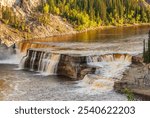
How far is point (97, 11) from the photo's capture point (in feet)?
364

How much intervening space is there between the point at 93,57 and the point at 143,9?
74663 millimetres

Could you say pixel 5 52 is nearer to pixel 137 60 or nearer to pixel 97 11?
pixel 137 60

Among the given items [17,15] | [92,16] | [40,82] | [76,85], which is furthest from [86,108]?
[92,16]

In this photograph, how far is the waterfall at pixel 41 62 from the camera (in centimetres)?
4691

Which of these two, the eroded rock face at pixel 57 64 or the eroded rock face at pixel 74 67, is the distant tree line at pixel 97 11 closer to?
the eroded rock face at pixel 57 64

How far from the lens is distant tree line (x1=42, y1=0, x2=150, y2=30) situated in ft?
342

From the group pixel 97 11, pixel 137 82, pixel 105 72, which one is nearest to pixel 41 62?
pixel 105 72

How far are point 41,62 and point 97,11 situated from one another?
63560mm

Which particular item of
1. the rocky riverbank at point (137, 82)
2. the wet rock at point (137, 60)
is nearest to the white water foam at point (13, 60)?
the wet rock at point (137, 60)

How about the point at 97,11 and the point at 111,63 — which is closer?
the point at 111,63

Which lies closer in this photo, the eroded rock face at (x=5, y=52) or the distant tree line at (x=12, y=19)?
the eroded rock face at (x=5, y=52)

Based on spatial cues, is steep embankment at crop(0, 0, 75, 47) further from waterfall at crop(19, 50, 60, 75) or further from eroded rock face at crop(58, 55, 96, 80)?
eroded rock face at crop(58, 55, 96, 80)

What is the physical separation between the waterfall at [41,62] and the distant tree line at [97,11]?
48538 millimetres

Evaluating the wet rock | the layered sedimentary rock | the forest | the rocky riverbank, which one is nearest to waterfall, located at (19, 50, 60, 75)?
the layered sedimentary rock
